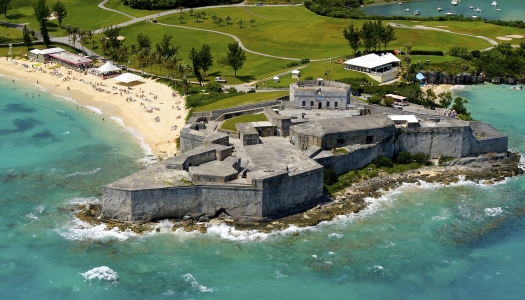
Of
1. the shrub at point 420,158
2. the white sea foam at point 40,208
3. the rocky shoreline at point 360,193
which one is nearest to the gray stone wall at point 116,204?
the rocky shoreline at point 360,193

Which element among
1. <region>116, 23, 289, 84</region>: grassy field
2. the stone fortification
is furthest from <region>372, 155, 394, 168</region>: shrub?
<region>116, 23, 289, 84</region>: grassy field

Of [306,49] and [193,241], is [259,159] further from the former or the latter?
[306,49]

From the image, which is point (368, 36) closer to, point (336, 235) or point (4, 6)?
point (336, 235)

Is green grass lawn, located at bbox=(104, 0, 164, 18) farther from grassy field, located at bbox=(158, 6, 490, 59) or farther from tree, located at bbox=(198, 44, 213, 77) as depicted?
tree, located at bbox=(198, 44, 213, 77)

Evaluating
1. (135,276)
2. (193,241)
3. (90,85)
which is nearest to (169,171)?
(193,241)

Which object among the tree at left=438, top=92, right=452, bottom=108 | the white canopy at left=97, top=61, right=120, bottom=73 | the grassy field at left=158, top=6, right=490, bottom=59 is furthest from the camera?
the grassy field at left=158, top=6, right=490, bottom=59

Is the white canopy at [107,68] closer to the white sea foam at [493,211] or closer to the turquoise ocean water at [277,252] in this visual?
the turquoise ocean water at [277,252]
